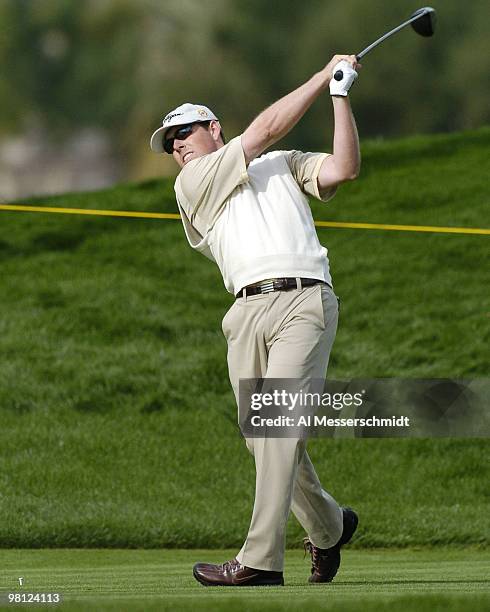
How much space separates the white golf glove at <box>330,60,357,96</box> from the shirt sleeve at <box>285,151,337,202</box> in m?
0.35

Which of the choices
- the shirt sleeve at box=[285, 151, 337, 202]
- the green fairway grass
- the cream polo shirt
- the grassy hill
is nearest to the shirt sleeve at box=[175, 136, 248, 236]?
the cream polo shirt

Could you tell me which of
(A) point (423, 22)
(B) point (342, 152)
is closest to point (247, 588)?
(B) point (342, 152)

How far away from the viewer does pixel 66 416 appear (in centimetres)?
1077

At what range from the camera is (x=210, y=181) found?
16.9ft

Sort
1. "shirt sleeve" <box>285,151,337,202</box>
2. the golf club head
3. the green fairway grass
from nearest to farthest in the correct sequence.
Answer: the green fairway grass, "shirt sleeve" <box>285,151,337,202</box>, the golf club head

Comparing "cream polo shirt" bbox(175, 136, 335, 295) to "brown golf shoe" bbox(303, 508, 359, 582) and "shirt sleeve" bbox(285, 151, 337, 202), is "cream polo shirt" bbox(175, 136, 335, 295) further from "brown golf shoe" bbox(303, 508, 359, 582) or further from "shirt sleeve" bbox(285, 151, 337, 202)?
"brown golf shoe" bbox(303, 508, 359, 582)

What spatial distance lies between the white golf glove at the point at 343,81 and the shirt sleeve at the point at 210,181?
397mm

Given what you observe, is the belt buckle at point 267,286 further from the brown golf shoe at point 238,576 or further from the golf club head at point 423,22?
the golf club head at point 423,22

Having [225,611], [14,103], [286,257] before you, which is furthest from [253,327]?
[14,103]

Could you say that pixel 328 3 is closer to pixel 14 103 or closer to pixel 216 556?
pixel 14 103

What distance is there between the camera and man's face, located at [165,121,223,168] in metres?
5.41

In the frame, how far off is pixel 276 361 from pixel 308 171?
0.76 metres

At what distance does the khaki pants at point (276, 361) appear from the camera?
16.3 feet

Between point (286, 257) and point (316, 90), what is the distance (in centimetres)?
61
